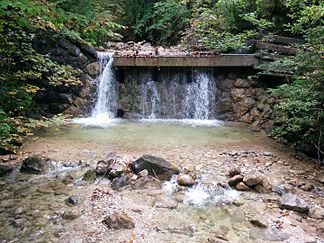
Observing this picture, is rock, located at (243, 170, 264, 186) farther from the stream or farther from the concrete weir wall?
the concrete weir wall

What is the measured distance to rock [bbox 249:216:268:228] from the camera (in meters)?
3.84

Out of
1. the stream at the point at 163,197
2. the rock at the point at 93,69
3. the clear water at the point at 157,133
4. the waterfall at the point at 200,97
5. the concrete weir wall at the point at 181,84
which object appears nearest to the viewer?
the stream at the point at 163,197

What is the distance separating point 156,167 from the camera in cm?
516

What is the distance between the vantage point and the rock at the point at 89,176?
5.06 m

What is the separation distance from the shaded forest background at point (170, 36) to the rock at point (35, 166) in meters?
0.40

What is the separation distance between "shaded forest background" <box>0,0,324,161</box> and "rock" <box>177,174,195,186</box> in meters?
2.26

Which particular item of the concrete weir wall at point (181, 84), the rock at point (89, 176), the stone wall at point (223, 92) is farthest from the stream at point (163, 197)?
the concrete weir wall at point (181, 84)

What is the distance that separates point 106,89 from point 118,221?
6821mm

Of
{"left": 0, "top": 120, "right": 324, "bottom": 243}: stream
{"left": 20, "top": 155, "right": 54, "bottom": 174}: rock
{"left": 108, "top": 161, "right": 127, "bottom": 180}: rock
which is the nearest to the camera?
{"left": 0, "top": 120, "right": 324, "bottom": 243}: stream

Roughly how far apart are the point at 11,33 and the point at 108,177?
10.2 ft

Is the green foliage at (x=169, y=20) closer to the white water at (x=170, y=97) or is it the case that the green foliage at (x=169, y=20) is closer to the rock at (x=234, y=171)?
the white water at (x=170, y=97)

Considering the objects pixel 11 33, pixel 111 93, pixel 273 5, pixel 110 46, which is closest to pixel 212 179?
pixel 11 33

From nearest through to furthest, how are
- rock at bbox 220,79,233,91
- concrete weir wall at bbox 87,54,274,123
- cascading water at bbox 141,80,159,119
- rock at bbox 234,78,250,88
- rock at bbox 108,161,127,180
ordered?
rock at bbox 108,161,127,180 < concrete weir wall at bbox 87,54,274,123 < rock at bbox 234,78,250,88 < rock at bbox 220,79,233,91 < cascading water at bbox 141,80,159,119

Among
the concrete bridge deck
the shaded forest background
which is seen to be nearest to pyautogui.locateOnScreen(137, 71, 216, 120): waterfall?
the concrete bridge deck
